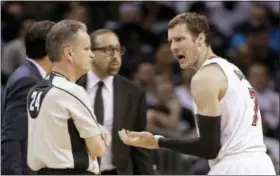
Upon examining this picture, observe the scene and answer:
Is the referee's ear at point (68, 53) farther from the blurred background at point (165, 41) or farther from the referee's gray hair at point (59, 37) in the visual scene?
the blurred background at point (165, 41)

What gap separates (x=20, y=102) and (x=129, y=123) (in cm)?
107

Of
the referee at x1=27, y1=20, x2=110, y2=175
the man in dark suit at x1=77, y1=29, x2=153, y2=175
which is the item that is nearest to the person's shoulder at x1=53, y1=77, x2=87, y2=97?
the referee at x1=27, y1=20, x2=110, y2=175

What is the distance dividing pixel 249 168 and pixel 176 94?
5523mm

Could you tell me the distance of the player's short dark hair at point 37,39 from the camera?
233 inches

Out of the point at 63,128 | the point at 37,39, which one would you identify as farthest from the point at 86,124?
the point at 37,39

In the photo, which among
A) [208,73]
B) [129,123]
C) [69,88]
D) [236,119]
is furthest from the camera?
[129,123]

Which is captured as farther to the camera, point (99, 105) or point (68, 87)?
point (99, 105)

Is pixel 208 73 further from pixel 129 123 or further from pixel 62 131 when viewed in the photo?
pixel 129 123

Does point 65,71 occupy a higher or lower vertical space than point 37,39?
lower

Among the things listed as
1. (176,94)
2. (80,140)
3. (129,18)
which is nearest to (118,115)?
(80,140)

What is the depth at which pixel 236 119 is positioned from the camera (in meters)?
4.87

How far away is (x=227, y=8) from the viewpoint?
484 inches

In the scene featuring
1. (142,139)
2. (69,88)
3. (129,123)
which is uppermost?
(69,88)

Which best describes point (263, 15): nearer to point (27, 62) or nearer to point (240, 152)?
point (27, 62)
